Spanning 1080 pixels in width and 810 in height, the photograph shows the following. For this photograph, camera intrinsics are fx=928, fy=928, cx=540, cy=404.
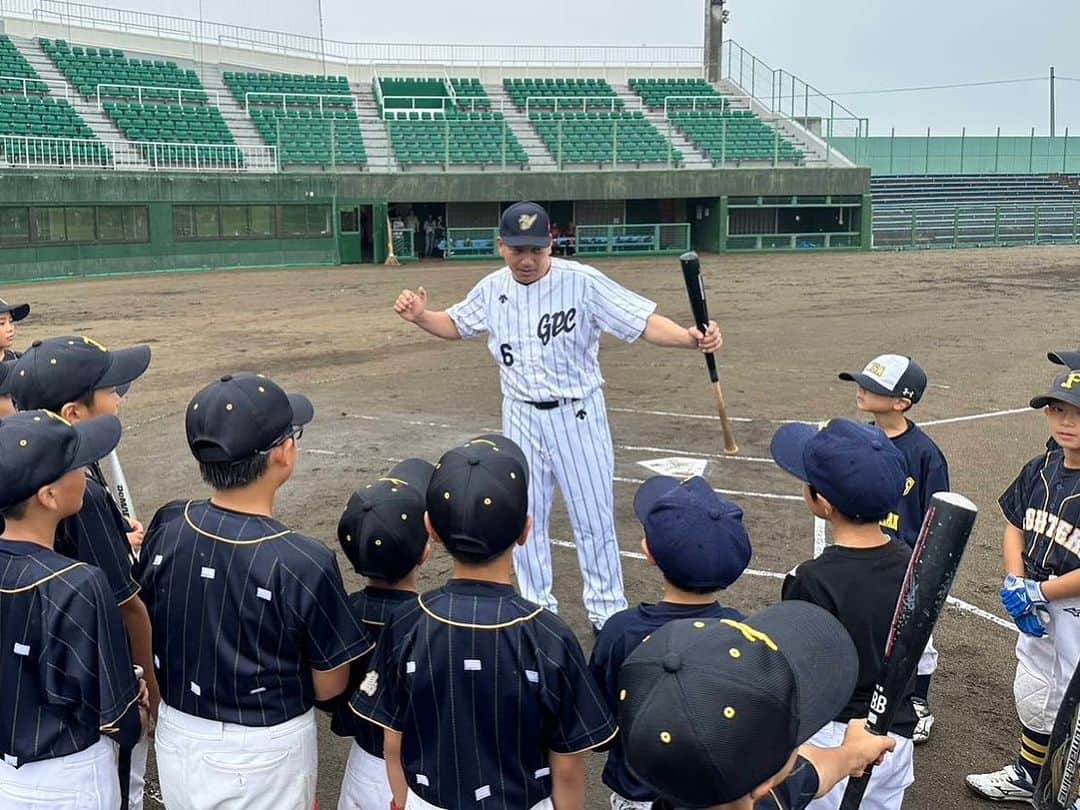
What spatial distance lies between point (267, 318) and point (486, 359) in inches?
248

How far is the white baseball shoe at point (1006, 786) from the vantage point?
3.64 m

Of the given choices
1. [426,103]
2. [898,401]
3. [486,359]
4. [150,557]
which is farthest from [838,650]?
[426,103]

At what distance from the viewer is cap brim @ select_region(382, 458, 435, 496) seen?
129 inches

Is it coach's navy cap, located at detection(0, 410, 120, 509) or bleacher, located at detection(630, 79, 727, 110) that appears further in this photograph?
bleacher, located at detection(630, 79, 727, 110)

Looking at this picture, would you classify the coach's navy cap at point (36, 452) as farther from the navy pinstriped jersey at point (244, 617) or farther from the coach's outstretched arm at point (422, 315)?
the coach's outstretched arm at point (422, 315)

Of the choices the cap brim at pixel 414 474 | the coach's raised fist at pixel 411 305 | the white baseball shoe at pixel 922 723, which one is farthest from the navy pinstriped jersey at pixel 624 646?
the coach's raised fist at pixel 411 305

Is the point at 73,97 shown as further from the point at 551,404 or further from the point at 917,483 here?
the point at 917,483

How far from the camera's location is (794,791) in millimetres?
2080

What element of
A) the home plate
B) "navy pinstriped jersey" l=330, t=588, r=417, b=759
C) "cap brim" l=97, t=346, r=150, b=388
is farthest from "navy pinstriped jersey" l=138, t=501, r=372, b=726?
the home plate

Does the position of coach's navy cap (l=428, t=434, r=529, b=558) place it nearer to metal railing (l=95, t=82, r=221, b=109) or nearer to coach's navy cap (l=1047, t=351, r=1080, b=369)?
coach's navy cap (l=1047, t=351, r=1080, b=369)

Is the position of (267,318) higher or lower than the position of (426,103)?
lower

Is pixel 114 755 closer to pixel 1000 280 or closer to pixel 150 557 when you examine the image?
pixel 150 557

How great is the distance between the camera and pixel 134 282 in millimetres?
24734

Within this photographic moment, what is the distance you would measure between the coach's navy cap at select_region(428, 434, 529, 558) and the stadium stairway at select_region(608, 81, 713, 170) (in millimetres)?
32156
